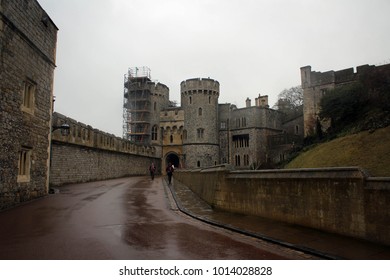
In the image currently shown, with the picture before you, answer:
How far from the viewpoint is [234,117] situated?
5569cm

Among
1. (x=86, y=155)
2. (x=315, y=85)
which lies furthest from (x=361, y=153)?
(x=315, y=85)

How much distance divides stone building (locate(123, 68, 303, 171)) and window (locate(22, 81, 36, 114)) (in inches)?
1472

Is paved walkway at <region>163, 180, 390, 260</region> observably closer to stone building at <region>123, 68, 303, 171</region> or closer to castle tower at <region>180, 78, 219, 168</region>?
stone building at <region>123, 68, 303, 171</region>

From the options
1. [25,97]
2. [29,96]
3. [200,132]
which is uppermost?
[200,132]

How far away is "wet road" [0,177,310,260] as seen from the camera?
6324mm

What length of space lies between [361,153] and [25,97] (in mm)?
18082

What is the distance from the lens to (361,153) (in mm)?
19094

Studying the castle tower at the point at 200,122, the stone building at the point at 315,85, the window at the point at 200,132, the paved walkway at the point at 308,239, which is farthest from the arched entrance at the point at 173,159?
the paved walkway at the point at 308,239

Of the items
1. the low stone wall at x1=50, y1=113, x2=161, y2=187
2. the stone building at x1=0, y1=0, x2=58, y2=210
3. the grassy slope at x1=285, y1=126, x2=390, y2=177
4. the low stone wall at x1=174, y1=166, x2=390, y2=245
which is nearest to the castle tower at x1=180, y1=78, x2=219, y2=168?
the low stone wall at x1=50, y1=113, x2=161, y2=187

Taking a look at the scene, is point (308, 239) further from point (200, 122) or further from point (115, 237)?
point (200, 122)

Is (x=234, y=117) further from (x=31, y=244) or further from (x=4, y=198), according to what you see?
(x=31, y=244)

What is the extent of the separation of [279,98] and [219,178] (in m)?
62.5

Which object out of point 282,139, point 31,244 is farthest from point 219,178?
point 282,139

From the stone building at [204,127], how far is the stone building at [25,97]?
3603cm
